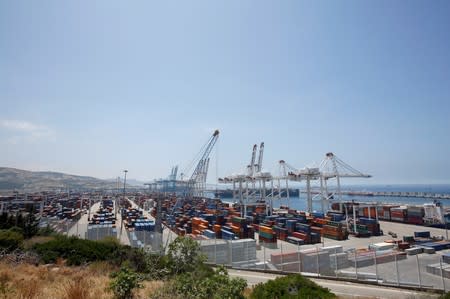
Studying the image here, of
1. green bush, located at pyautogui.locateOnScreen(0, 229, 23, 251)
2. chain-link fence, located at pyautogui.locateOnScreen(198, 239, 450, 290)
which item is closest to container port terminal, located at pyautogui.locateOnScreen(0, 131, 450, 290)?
chain-link fence, located at pyautogui.locateOnScreen(198, 239, 450, 290)

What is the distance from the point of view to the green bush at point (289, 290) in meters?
6.10

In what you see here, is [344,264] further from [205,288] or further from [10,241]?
[10,241]

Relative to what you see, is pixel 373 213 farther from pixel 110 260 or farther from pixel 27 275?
pixel 27 275

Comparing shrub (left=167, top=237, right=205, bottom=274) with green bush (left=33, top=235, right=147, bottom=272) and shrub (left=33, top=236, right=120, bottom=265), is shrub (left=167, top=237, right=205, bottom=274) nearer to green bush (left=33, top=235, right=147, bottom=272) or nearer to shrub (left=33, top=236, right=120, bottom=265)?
green bush (left=33, top=235, right=147, bottom=272)

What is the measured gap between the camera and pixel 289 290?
249 inches

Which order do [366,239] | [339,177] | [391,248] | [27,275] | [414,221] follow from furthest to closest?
1. [339,177]
2. [414,221]
3. [366,239]
4. [391,248]
5. [27,275]

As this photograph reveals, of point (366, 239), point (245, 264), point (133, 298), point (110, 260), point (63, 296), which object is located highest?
point (63, 296)

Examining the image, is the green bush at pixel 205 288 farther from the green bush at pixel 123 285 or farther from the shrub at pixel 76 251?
the shrub at pixel 76 251

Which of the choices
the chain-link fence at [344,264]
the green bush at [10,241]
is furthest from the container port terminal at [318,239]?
the green bush at [10,241]

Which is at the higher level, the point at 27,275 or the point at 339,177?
the point at 339,177

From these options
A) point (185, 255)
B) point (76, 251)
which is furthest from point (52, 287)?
point (76, 251)

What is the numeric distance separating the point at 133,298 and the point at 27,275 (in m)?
4.10

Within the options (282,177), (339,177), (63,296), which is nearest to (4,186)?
(282,177)

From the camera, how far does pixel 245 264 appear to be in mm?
17438
